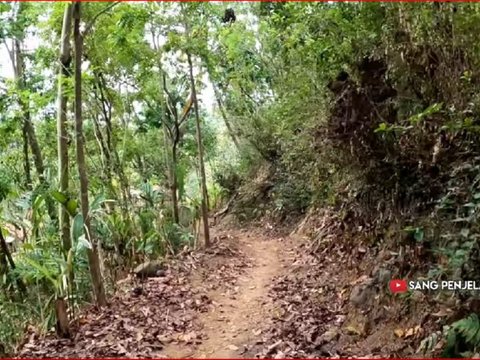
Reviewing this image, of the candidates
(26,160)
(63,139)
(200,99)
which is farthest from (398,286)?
(200,99)

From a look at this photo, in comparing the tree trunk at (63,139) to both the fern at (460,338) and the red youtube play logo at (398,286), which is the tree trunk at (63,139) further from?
the fern at (460,338)

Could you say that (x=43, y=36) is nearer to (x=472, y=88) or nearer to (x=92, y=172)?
(x=92, y=172)

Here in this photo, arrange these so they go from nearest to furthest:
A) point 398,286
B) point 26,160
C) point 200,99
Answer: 1. point 398,286
2. point 26,160
3. point 200,99

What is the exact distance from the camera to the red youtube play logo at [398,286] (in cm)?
436

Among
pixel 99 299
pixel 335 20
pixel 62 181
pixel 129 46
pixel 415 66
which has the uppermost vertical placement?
pixel 129 46

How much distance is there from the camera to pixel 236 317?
560 centimetres

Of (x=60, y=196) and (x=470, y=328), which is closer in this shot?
(x=470, y=328)

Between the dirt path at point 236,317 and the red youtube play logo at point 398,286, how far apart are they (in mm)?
1412

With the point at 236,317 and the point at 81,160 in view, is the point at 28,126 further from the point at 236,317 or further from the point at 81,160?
the point at 236,317

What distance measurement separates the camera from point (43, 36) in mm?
8133

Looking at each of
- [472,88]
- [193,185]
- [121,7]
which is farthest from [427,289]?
[193,185]

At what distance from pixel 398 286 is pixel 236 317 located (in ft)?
6.51

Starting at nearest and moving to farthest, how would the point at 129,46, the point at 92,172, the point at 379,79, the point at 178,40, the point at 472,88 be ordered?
the point at 472,88 < the point at 379,79 < the point at 129,46 < the point at 178,40 < the point at 92,172

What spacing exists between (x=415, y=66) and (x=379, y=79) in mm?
652
